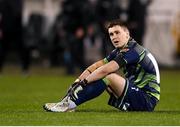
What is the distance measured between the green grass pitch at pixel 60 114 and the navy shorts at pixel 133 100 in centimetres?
14

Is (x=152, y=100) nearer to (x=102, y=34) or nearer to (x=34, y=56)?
(x=102, y=34)

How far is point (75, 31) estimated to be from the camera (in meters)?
25.7

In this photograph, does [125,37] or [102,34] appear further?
[102,34]

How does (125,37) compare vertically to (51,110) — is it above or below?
above

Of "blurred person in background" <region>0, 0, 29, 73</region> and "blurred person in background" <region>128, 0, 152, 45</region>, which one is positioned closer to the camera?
"blurred person in background" <region>0, 0, 29, 73</region>

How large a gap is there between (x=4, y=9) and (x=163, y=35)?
5.63 metres

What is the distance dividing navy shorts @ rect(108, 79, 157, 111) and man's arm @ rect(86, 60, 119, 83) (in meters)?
0.33

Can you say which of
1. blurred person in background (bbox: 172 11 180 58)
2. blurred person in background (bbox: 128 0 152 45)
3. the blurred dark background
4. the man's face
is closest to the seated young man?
the man's face

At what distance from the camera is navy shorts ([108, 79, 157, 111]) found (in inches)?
478

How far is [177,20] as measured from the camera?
27859 mm

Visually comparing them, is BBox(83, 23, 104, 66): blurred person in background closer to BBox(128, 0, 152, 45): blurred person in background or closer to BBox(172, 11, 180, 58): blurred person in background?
BBox(128, 0, 152, 45): blurred person in background

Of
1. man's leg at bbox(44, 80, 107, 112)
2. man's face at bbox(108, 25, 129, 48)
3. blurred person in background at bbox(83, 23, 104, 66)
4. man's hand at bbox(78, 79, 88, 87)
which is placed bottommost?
blurred person in background at bbox(83, 23, 104, 66)

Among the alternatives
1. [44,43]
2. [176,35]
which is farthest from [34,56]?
[176,35]

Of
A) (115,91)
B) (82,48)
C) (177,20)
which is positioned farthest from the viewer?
(177,20)
